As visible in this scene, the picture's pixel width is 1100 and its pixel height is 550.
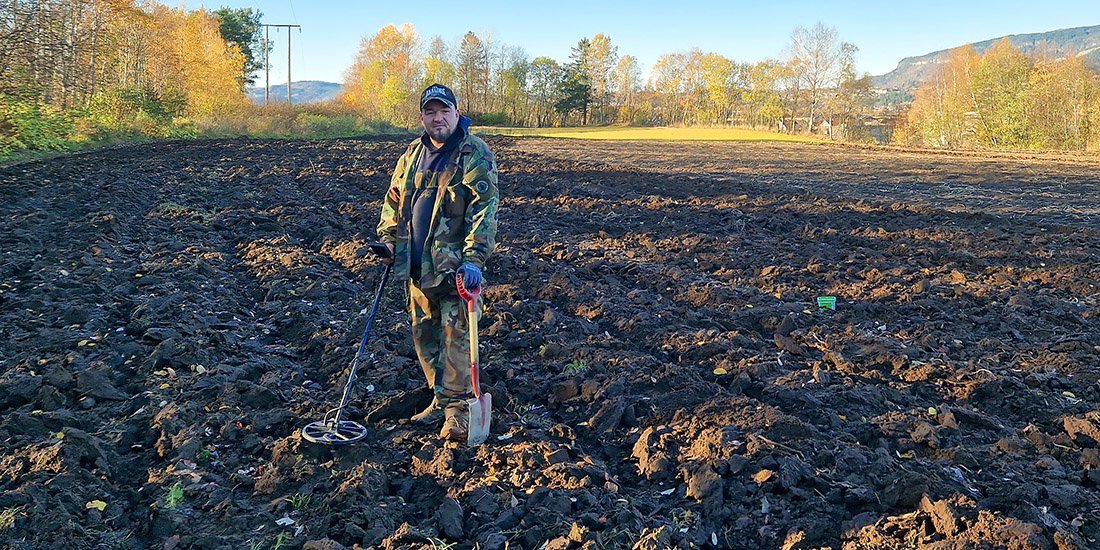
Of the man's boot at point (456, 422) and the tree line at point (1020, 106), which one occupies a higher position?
the tree line at point (1020, 106)

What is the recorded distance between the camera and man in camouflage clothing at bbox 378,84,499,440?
433cm

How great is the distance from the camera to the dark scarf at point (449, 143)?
4.39 m

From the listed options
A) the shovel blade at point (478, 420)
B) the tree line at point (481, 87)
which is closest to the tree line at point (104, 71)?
the tree line at point (481, 87)

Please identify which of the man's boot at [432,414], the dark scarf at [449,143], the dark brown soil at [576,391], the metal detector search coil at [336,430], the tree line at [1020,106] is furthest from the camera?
the tree line at [1020,106]

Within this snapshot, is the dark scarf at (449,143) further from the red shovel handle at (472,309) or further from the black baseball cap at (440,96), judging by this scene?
the red shovel handle at (472,309)

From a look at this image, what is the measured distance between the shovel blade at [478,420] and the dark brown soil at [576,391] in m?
0.12

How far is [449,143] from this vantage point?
14.5 ft

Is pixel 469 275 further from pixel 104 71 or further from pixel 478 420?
pixel 104 71

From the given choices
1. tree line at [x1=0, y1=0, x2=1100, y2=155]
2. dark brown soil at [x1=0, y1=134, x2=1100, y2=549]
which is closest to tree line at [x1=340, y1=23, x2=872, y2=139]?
tree line at [x1=0, y1=0, x2=1100, y2=155]

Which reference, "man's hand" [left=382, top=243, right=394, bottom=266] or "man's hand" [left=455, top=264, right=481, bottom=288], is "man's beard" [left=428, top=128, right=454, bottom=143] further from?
"man's hand" [left=455, top=264, right=481, bottom=288]

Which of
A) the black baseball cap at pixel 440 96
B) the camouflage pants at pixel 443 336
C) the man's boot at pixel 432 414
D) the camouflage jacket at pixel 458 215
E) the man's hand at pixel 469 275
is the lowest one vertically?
the man's boot at pixel 432 414

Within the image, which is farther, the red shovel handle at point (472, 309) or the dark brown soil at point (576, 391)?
the red shovel handle at point (472, 309)

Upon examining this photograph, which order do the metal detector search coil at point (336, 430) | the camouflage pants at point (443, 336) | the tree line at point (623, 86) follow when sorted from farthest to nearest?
the tree line at point (623, 86), the camouflage pants at point (443, 336), the metal detector search coil at point (336, 430)

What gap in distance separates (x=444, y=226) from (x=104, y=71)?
35.8 metres
